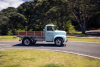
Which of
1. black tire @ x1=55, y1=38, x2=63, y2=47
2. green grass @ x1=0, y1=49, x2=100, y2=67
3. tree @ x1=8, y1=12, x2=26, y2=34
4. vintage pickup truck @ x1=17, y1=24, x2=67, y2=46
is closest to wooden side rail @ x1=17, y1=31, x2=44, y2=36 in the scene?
vintage pickup truck @ x1=17, y1=24, x2=67, y2=46

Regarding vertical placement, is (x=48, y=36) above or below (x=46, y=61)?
above

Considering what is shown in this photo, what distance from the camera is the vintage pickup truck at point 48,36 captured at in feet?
40.5

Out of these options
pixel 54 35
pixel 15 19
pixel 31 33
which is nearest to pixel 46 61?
pixel 54 35

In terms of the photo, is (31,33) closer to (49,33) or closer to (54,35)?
(49,33)

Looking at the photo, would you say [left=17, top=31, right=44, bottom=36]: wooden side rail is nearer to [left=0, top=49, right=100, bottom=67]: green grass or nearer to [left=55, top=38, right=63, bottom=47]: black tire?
[left=55, top=38, right=63, bottom=47]: black tire

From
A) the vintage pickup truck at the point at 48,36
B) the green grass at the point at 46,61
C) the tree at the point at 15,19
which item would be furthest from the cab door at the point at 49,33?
the tree at the point at 15,19

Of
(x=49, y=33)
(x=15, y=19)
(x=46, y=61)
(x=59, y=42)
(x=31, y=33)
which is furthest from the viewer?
(x=15, y=19)

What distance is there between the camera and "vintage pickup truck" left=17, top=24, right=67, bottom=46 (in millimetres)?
12344

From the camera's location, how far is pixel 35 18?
34062mm

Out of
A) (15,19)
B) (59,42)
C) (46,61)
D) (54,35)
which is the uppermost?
(15,19)

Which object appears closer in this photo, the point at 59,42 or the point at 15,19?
the point at 59,42

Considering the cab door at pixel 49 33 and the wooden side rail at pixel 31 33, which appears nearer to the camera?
the cab door at pixel 49 33

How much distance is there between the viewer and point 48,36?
1250cm

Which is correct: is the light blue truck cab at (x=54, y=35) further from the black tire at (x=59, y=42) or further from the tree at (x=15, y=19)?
the tree at (x=15, y=19)
